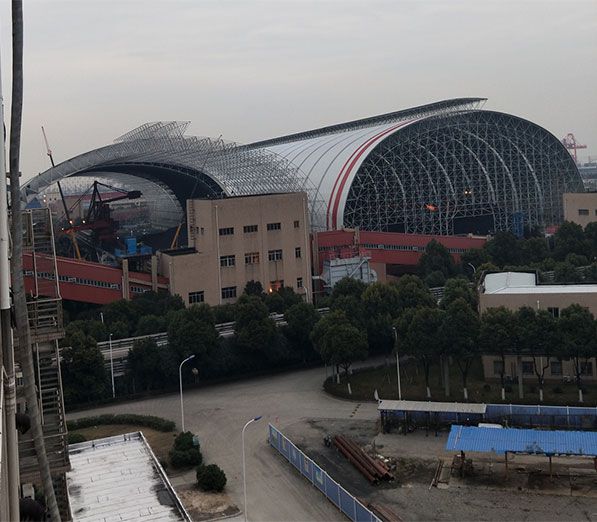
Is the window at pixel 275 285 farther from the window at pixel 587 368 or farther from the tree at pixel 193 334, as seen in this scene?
the window at pixel 587 368

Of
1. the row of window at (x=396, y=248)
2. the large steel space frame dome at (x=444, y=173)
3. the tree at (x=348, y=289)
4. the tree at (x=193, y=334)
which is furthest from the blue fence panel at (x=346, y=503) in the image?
the large steel space frame dome at (x=444, y=173)

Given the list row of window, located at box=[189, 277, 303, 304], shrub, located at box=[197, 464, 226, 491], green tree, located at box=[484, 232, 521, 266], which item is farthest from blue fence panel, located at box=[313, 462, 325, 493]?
green tree, located at box=[484, 232, 521, 266]

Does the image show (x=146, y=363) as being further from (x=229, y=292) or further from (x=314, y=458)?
(x=229, y=292)

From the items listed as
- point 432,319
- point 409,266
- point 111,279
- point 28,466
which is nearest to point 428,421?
point 432,319

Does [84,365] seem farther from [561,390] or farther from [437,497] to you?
[561,390]

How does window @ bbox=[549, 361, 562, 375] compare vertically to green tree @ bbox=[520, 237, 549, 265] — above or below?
below

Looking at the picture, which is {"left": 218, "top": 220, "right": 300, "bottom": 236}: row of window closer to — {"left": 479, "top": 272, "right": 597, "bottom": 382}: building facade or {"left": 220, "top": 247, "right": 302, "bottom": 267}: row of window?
{"left": 220, "top": 247, "right": 302, "bottom": 267}: row of window
